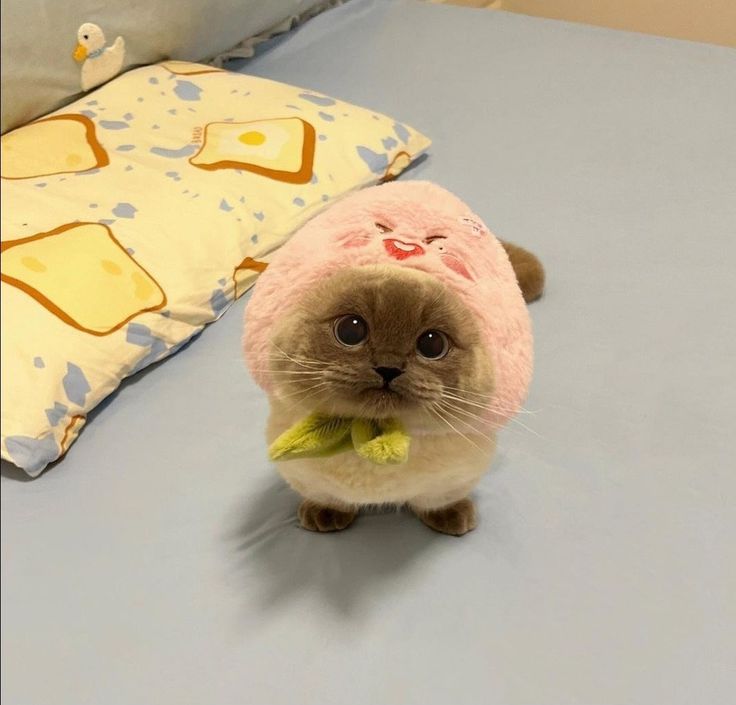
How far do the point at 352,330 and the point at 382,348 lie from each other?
0.09ft

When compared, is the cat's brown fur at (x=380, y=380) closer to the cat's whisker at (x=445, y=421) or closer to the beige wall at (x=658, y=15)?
the cat's whisker at (x=445, y=421)

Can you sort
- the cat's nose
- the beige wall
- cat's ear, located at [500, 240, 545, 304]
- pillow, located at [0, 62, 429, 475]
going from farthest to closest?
the beige wall
cat's ear, located at [500, 240, 545, 304]
pillow, located at [0, 62, 429, 475]
the cat's nose

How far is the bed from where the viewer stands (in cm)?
60

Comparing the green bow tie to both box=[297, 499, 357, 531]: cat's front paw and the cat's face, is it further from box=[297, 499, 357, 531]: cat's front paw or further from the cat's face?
box=[297, 499, 357, 531]: cat's front paw

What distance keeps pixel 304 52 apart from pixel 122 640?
1.22 m

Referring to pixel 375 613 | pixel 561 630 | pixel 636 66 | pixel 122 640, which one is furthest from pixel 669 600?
pixel 636 66

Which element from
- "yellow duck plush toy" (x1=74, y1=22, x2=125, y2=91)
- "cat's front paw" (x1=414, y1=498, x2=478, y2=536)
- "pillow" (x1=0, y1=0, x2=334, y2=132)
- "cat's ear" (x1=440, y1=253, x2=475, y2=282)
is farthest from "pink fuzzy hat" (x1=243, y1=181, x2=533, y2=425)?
"yellow duck plush toy" (x1=74, y1=22, x2=125, y2=91)

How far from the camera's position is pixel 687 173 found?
1.20 meters

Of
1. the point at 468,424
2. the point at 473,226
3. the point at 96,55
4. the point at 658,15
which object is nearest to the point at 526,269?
the point at 473,226

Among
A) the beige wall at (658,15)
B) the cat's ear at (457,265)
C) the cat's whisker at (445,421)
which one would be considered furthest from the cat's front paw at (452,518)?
the beige wall at (658,15)

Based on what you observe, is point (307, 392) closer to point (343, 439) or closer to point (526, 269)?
point (343, 439)

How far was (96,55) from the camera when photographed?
41.3 inches

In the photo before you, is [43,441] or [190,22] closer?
[43,441]

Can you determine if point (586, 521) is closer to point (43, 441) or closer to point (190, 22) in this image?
point (43, 441)
